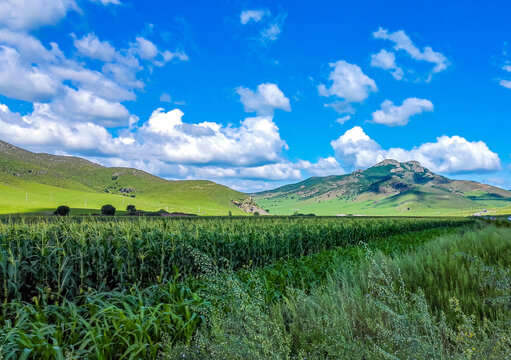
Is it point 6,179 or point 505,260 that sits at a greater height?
point 6,179

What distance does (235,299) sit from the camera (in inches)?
150

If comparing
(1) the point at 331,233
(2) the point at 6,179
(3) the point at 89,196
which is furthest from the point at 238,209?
(1) the point at 331,233

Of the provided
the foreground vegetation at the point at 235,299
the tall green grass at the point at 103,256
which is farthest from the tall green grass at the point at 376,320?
the tall green grass at the point at 103,256

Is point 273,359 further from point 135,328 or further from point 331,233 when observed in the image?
point 331,233

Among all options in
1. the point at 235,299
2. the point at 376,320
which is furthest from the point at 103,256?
the point at 376,320

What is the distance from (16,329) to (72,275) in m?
4.27

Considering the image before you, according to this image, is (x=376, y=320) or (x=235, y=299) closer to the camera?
(x=235, y=299)

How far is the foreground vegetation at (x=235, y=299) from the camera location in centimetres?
329

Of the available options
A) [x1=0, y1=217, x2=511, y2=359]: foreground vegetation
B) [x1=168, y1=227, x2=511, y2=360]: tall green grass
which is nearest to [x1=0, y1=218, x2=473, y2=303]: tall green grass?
[x1=0, y1=217, x2=511, y2=359]: foreground vegetation

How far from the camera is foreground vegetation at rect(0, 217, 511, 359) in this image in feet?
10.8

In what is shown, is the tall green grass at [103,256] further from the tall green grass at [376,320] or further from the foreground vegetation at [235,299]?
the tall green grass at [376,320]

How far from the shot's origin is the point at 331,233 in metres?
19.4

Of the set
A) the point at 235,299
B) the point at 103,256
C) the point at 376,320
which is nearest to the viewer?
the point at 235,299

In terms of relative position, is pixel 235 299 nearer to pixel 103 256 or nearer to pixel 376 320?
pixel 376 320
